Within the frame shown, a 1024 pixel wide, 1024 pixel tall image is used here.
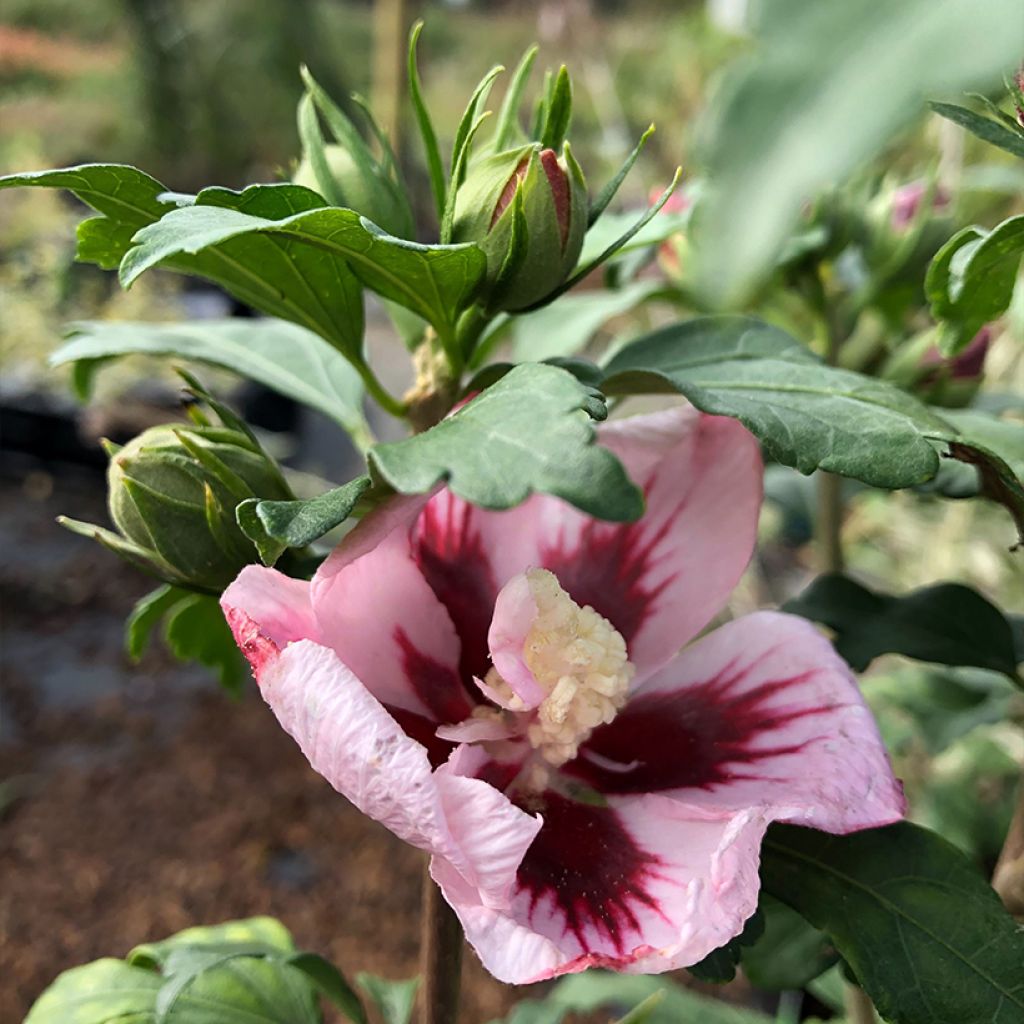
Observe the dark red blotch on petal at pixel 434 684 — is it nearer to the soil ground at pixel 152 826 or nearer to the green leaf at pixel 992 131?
the green leaf at pixel 992 131

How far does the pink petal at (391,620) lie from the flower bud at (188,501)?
5cm

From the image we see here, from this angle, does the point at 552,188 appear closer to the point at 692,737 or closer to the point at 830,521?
the point at 692,737

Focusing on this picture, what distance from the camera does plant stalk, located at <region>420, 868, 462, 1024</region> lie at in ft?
1.44

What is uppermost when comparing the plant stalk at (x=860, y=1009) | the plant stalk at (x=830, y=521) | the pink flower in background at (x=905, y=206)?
the pink flower in background at (x=905, y=206)

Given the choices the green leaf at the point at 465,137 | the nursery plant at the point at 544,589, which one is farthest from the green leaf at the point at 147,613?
the green leaf at the point at 465,137

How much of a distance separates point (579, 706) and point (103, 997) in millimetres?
295

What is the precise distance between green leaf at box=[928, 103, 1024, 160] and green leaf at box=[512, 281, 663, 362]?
0.32 m

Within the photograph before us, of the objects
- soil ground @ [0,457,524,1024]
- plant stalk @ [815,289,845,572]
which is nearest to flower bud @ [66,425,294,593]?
plant stalk @ [815,289,845,572]

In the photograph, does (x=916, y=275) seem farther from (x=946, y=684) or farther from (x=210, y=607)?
(x=210, y=607)

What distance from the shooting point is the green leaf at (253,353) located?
52cm

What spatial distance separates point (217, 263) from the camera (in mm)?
402

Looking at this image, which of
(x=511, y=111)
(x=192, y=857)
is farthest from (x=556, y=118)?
(x=192, y=857)

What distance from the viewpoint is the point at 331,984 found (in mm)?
518

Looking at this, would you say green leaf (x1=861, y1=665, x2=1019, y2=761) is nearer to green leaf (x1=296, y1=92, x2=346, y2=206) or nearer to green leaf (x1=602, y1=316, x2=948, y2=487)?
green leaf (x1=602, y1=316, x2=948, y2=487)
